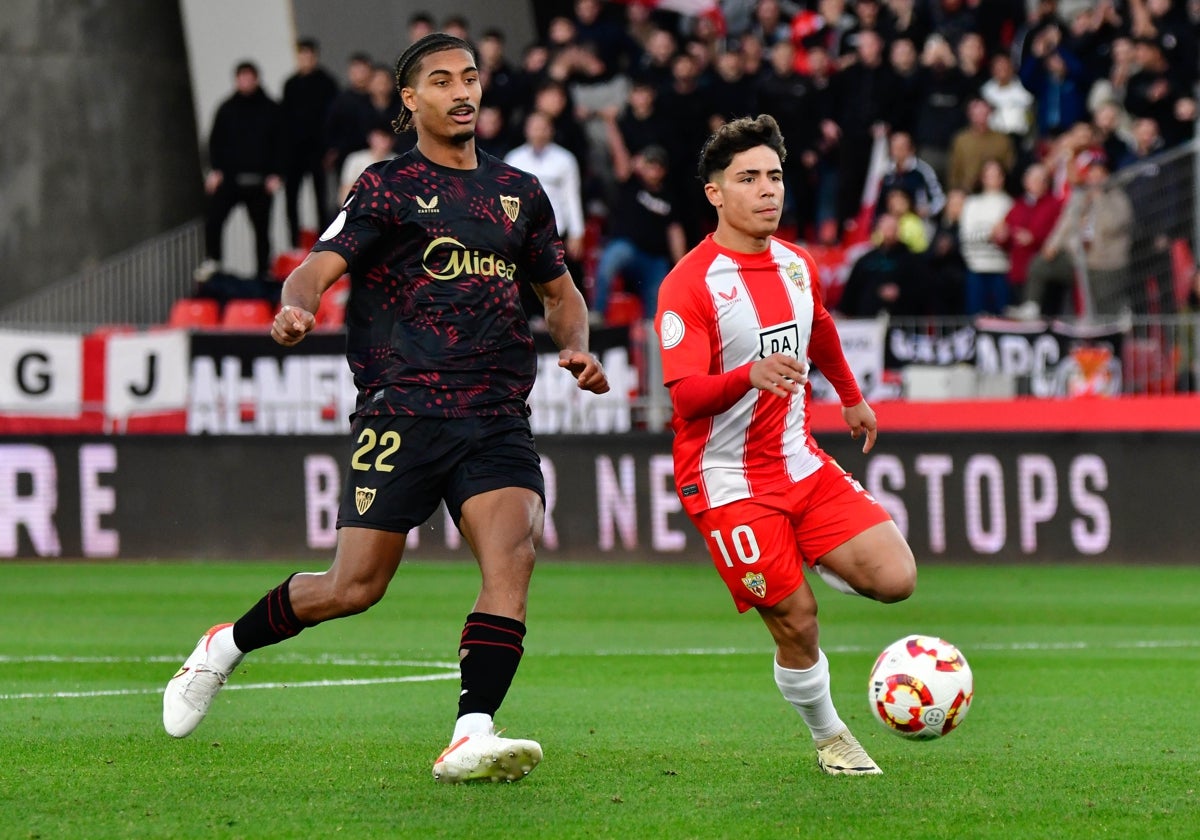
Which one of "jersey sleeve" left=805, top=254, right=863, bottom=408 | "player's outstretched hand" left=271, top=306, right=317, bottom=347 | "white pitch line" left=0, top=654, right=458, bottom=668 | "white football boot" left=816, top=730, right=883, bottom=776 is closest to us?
"player's outstretched hand" left=271, top=306, right=317, bottom=347

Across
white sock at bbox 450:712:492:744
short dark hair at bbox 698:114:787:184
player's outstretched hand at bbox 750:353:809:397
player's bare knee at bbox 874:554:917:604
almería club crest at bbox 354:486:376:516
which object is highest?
short dark hair at bbox 698:114:787:184

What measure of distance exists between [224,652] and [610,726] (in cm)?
169

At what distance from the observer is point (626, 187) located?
66.5 ft

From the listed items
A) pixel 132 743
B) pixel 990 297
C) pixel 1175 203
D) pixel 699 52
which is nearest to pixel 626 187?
pixel 699 52

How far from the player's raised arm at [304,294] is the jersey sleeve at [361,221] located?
50mm

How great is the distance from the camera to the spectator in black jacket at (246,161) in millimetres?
22328

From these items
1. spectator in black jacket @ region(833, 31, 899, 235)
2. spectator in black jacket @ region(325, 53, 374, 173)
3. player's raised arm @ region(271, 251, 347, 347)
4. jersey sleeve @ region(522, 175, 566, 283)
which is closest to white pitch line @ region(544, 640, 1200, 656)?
jersey sleeve @ region(522, 175, 566, 283)

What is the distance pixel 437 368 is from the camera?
22.2 feet

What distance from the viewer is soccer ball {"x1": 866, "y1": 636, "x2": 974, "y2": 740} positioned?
6859 mm

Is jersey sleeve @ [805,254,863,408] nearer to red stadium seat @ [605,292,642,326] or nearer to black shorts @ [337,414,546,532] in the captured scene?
black shorts @ [337,414,546,532]

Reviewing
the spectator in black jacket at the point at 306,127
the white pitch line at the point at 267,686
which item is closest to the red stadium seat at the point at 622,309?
the spectator in black jacket at the point at 306,127

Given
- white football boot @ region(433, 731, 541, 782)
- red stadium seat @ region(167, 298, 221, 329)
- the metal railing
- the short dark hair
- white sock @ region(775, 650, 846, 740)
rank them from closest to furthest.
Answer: white football boot @ region(433, 731, 541, 782) → white sock @ region(775, 650, 846, 740) → the short dark hair → red stadium seat @ region(167, 298, 221, 329) → the metal railing

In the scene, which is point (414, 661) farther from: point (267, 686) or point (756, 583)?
point (756, 583)

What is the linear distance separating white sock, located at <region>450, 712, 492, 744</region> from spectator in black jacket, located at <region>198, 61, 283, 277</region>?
16.6m
